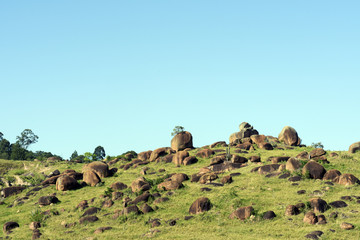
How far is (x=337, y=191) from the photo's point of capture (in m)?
49.8

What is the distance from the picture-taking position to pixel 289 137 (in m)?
88.3

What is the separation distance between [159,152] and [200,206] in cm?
3558

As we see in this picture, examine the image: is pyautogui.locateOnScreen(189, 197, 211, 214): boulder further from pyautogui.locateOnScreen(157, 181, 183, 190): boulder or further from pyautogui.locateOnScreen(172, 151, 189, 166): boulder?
pyautogui.locateOnScreen(172, 151, 189, 166): boulder

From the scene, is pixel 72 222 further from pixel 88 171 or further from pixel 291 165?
pixel 291 165

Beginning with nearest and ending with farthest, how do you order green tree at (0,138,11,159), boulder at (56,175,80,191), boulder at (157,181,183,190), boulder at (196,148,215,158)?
boulder at (157,181,183,190) < boulder at (56,175,80,191) < boulder at (196,148,215,158) < green tree at (0,138,11,159)

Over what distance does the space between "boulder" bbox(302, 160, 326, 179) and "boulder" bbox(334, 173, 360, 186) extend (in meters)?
2.40

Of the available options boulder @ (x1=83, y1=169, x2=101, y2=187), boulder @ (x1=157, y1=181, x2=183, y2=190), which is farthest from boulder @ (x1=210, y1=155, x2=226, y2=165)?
boulder @ (x1=83, y1=169, x2=101, y2=187)

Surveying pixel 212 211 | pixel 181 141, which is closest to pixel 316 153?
pixel 212 211

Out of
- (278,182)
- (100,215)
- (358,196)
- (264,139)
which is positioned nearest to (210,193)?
(278,182)

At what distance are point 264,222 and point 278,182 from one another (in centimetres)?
1342

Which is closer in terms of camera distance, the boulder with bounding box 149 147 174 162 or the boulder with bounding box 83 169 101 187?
the boulder with bounding box 83 169 101 187

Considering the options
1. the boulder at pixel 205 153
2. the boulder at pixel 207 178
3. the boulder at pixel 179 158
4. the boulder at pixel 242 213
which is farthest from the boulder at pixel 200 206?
the boulder at pixel 205 153

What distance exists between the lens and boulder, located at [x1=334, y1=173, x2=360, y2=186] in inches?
2048

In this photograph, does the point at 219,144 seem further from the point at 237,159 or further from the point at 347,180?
the point at 347,180
